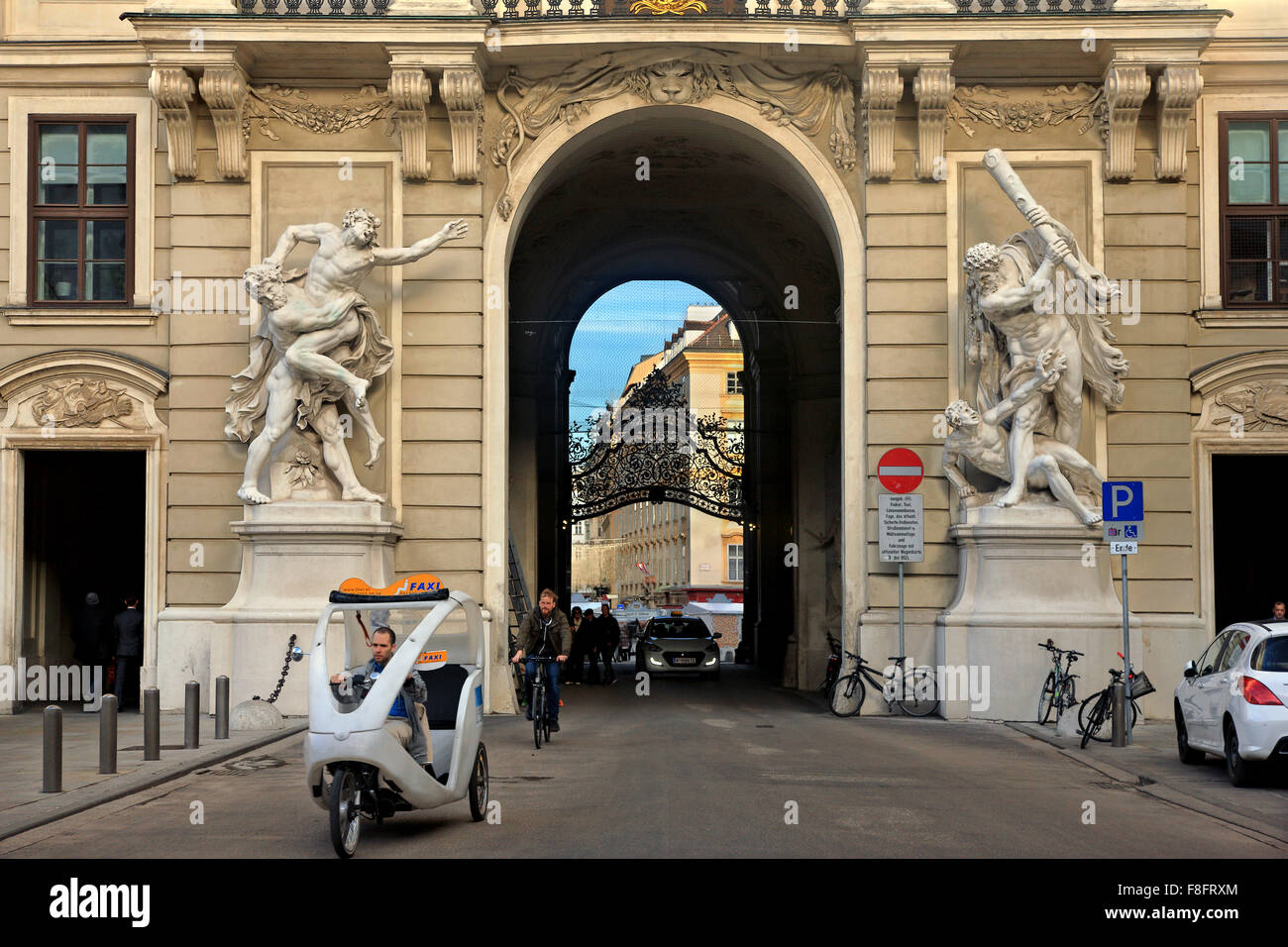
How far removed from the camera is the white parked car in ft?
44.2

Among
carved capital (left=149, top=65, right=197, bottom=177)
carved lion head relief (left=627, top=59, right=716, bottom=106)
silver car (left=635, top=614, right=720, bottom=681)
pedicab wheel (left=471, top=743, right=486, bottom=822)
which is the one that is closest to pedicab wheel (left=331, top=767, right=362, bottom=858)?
pedicab wheel (left=471, top=743, right=486, bottom=822)

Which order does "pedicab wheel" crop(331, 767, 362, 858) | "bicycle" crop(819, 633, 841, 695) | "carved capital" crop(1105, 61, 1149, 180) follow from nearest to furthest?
1. "pedicab wheel" crop(331, 767, 362, 858)
2. "carved capital" crop(1105, 61, 1149, 180)
3. "bicycle" crop(819, 633, 841, 695)

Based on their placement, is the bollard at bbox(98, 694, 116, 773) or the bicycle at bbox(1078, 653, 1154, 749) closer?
the bollard at bbox(98, 694, 116, 773)

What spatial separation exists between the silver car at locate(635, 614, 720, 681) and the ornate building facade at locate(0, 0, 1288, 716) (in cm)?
1344

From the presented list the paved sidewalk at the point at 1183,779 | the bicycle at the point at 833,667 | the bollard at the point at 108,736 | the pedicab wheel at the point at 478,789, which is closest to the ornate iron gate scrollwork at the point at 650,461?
the bicycle at the point at 833,667

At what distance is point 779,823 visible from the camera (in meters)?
11.0

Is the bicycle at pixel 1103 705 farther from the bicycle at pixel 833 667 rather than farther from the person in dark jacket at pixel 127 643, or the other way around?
the person in dark jacket at pixel 127 643

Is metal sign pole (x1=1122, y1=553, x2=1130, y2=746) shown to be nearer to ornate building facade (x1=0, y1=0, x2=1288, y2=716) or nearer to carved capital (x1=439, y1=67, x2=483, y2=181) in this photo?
ornate building facade (x1=0, y1=0, x2=1288, y2=716)

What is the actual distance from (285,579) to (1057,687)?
10108 mm

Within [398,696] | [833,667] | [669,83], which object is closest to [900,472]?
[833,667]

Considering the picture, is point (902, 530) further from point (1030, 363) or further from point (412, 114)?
point (412, 114)

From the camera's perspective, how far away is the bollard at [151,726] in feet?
A: 50.2

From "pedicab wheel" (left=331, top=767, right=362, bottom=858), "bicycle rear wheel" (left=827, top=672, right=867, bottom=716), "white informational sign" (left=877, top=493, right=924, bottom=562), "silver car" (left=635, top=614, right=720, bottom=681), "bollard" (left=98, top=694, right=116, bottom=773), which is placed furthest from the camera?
"silver car" (left=635, top=614, right=720, bottom=681)
